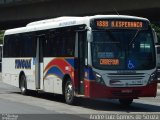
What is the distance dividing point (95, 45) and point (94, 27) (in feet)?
1.93

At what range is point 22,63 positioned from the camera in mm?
24234

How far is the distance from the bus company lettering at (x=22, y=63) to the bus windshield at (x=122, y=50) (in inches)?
261

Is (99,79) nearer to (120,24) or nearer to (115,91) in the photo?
(115,91)

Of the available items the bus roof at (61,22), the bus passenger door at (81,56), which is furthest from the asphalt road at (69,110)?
the bus roof at (61,22)

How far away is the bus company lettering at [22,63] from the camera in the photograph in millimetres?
23455

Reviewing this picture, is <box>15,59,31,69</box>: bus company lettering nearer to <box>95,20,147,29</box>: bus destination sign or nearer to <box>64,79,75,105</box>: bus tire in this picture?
<box>64,79,75,105</box>: bus tire

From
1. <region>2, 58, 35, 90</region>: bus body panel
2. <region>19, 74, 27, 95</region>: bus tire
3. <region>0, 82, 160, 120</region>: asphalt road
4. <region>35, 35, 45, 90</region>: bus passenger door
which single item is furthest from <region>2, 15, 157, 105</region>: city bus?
<region>19, 74, 27, 95</region>: bus tire

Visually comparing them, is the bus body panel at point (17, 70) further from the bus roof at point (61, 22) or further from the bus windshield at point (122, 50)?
the bus windshield at point (122, 50)

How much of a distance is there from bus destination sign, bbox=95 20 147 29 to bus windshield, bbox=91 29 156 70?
0.14 m

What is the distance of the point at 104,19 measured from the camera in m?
17.6

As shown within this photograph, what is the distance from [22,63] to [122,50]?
7908 millimetres

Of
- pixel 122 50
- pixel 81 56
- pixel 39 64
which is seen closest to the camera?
pixel 122 50

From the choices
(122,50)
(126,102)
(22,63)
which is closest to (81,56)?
(122,50)

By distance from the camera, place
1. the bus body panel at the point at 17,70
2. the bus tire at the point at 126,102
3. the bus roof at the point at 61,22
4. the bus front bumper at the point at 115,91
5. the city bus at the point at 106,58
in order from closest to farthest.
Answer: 1. the bus front bumper at the point at 115,91
2. the city bus at the point at 106,58
3. the bus roof at the point at 61,22
4. the bus tire at the point at 126,102
5. the bus body panel at the point at 17,70
